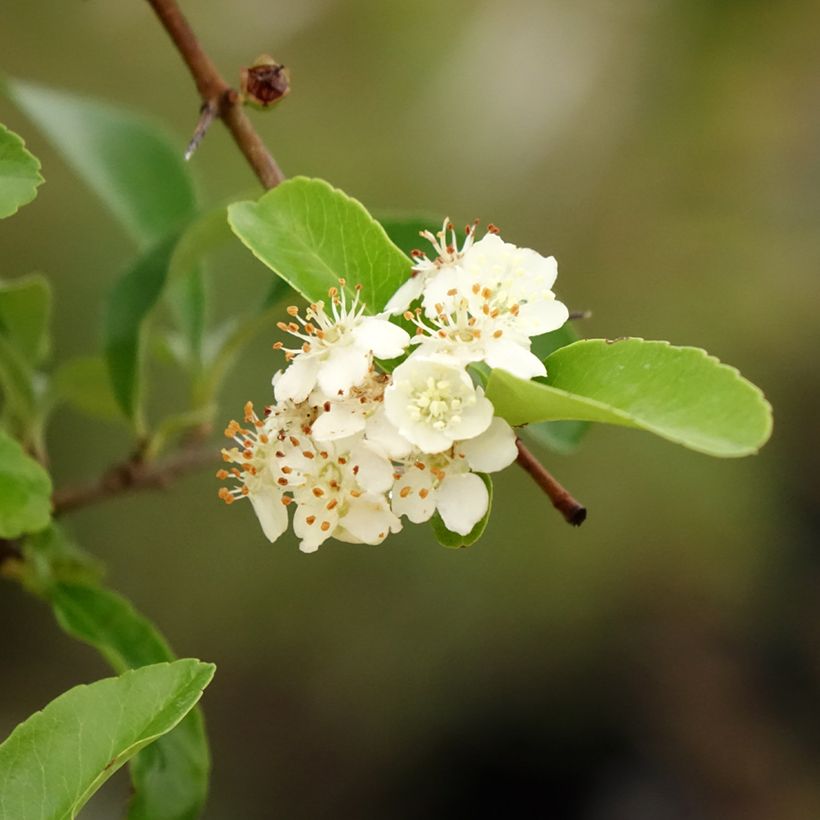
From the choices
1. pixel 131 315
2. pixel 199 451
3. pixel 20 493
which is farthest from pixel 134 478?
pixel 20 493

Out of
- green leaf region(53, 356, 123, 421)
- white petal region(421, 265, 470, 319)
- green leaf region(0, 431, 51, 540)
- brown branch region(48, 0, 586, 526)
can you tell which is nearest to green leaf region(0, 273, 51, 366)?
green leaf region(53, 356, 123, 421)

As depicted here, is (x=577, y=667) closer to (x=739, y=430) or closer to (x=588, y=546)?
(x=588, y=546)

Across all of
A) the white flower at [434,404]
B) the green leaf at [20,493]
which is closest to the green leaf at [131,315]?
the green leaf at [20,493]

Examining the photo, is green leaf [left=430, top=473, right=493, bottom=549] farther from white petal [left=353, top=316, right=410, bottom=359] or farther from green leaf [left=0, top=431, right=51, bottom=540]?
green leaf [left=0, top=431, right=51, bottom=540]

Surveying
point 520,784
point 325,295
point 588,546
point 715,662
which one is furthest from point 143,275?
point 715,662

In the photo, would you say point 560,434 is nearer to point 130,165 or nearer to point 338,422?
point 338,422
